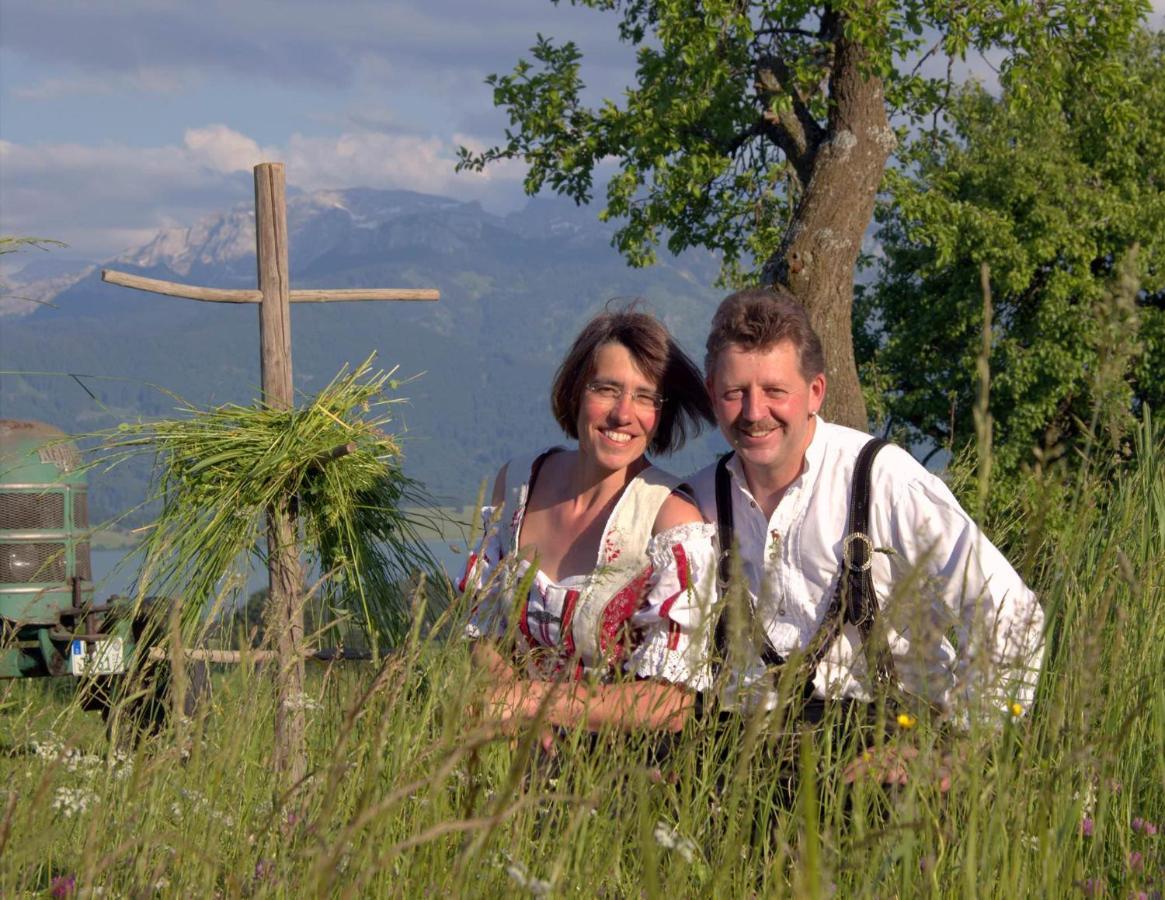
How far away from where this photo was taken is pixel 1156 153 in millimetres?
24141

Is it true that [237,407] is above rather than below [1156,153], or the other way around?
below

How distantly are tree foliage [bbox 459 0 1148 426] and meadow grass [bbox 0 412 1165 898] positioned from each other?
692 cm

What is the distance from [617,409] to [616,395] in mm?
38

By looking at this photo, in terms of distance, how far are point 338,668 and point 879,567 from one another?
149 centimetres

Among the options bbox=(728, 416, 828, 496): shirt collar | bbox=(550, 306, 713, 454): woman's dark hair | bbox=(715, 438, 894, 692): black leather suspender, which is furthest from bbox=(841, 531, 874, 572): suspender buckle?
bbox=(550, 306, 713, 454): woman's dark hair

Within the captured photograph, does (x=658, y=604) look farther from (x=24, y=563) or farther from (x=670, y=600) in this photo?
(x=24, y=563)

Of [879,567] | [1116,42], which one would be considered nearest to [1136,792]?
[879,567]

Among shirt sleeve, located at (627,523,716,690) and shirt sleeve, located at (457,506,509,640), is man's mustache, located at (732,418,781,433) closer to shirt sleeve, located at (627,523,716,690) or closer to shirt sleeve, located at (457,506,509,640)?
shirt sleeve, located at (627,523,716,690)

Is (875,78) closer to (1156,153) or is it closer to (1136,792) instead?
(1136,792)

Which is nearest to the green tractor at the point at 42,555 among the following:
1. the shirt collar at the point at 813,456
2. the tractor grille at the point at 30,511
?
the tractor grille at the point at 30,511

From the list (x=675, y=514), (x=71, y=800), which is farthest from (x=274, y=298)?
(x=71, y=800)

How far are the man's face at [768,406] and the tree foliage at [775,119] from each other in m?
6.02

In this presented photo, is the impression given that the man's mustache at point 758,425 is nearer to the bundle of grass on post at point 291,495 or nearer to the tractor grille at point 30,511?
the bundle of grass on post at point 291,495

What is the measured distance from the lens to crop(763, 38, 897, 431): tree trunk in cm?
898
